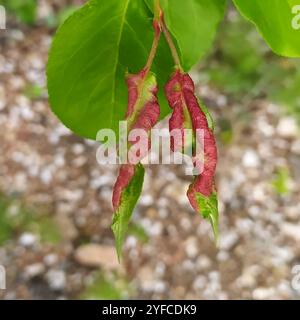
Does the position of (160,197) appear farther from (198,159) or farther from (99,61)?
(198,159)

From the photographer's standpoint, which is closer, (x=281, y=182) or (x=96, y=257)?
(x=96, y=257)

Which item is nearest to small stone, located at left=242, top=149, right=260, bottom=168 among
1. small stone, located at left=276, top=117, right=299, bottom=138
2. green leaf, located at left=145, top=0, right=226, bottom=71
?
small stone, located at left=276, top=117, right=299, bottom=138

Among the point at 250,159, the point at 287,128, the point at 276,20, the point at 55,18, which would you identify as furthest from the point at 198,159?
the point at 55,18

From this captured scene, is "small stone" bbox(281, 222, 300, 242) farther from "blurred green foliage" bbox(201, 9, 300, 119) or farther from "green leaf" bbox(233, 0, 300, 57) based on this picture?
"green leaf" bbox(233, 0, 300, 57)

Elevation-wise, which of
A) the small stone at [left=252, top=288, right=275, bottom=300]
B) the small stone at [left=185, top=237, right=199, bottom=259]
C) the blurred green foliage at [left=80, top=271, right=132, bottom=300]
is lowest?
the small stone at [left=252, top=288, right=275, bottom=300]

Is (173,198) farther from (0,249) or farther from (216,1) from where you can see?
(216,1)

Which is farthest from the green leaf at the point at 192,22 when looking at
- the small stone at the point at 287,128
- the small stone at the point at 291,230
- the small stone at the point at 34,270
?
the small stone at the point at 287,128

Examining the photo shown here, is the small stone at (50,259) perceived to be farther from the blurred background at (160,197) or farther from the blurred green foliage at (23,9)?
the blurred green foliage at (23,9)
